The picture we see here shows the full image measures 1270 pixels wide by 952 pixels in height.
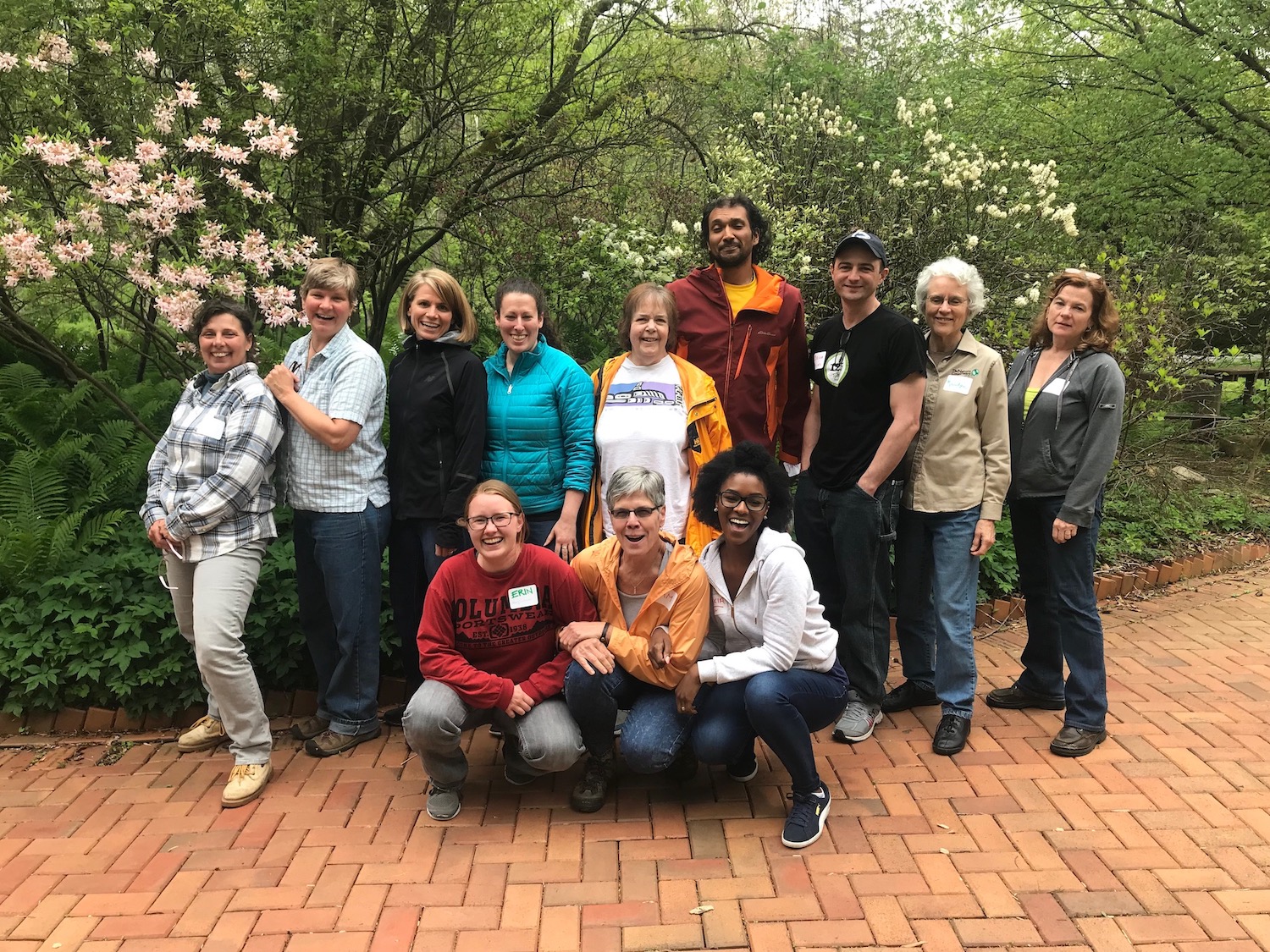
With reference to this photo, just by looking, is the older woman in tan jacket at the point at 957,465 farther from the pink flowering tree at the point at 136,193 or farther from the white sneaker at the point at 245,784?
the pink flowering tree at the point at 136,193

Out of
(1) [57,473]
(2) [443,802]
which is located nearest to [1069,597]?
(2) [443,802]

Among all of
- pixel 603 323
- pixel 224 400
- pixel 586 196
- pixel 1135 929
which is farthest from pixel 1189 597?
pixel 224 400

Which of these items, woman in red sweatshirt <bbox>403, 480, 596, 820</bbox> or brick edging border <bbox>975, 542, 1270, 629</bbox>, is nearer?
woman in red sweatshirt <bbox>403, 480, 596, 820</bbox>

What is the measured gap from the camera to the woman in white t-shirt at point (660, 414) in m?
3.53

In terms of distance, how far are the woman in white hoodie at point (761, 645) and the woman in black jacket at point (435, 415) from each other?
3.27 feet

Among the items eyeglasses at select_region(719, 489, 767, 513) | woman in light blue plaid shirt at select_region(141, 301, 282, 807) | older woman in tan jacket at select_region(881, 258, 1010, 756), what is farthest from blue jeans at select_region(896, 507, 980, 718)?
woman in light blue plaid shirt at select_region(141, 301, 282, 807)

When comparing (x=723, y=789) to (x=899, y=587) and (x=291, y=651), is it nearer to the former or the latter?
(x=899, y=587)

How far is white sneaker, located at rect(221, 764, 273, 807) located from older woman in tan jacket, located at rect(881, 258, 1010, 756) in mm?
2803

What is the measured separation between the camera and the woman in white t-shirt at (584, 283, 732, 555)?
139 inches

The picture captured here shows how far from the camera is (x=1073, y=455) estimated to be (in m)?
3.74

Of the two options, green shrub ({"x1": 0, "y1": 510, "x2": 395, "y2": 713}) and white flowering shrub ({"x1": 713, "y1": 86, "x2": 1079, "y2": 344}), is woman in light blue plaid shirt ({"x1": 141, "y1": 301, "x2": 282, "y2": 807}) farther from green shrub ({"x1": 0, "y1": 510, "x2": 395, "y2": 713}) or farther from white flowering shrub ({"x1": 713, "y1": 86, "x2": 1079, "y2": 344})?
white flowering shrub ({"x1": 713, "y1": 86, "x2": 1079, "y2": 344})

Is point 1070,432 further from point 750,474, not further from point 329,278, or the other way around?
point 329,278

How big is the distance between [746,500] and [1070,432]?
1619mm

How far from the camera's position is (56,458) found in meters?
4.77
